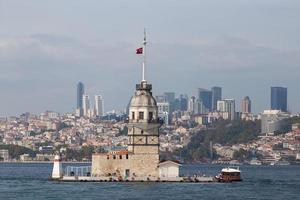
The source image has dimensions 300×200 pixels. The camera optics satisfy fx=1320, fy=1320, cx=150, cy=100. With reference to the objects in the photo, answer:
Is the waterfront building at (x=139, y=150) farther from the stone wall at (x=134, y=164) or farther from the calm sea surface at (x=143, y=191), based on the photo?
the calm sea surface at (x=143, y=191)

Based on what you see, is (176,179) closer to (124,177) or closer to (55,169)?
(124,177)

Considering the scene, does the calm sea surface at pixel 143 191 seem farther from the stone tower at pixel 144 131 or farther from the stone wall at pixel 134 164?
the stone tower at pixel 144 131

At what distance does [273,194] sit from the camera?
278 feet

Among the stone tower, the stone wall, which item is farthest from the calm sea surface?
the stone tower

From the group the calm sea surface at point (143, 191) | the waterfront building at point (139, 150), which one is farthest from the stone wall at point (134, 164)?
the calm sea surface at point (143, 191)

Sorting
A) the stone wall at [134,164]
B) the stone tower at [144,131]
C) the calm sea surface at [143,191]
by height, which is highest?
the stone tower at [144,131]

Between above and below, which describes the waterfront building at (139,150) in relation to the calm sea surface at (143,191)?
above

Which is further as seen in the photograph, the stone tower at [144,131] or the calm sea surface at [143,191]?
the stone tower at [144,131]

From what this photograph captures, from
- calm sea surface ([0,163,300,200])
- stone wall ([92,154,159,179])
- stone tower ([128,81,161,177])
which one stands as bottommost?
calm sea surface ([0,163,300,200])

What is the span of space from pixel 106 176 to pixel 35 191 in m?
8.67

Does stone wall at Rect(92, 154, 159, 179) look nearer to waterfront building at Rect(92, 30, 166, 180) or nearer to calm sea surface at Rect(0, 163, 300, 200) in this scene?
waterfront building at Rect(92, 30, 166, 180)

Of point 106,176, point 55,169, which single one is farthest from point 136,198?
point 55,169

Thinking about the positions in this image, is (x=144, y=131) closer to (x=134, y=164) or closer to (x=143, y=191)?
(x=134, y=164)

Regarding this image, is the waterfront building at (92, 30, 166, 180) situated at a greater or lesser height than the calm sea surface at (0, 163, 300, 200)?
greater
